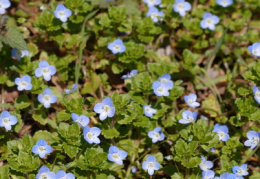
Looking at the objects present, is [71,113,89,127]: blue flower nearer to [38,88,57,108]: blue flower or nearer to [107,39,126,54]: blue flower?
[38,88,57,108]: blue flower

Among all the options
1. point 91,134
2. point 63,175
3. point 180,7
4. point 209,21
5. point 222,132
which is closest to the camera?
point 63,175

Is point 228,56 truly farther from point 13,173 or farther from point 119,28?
point 13,173

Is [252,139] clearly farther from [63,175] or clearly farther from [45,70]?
[45,70]

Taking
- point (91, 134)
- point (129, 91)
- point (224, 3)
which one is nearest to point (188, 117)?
point (129, 91)

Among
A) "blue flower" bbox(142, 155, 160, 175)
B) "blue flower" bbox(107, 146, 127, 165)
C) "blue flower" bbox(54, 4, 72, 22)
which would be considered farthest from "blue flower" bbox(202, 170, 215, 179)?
"blue flower" bbox(54, 4, 72, 22)

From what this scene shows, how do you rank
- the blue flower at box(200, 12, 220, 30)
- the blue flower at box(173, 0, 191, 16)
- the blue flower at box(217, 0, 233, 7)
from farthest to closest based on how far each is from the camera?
1. the blue flower at box(217, 0, 233, 7)
2. the blue flower at box(200, 12, 220, 30)
3. the blue flower at box(173, 0, 191, 16)

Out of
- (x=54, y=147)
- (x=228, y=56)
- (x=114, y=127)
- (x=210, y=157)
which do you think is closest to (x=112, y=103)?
(x=114, y=127)
